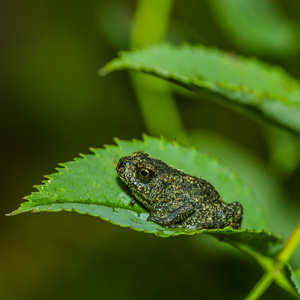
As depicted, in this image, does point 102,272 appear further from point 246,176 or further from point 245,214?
point 245,214

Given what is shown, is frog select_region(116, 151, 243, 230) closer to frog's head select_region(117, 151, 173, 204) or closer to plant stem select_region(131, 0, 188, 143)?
frog's head select_region(117, 151, 173, 204)

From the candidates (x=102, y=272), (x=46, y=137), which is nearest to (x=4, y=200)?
(x=46, y=137)

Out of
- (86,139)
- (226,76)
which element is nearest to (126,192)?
(226,76)

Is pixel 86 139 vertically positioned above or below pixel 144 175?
above

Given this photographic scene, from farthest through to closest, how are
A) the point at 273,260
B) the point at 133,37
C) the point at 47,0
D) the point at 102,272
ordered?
the point at 47,0 < the point at 102,272 < the point at 133,37 < the point at 273,260

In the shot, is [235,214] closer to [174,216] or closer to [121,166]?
[174,216]

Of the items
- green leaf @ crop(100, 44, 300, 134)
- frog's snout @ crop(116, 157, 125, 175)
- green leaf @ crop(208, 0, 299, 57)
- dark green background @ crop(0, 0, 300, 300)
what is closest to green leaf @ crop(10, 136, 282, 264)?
frog's snout @ crop(116, 157, 125, 175)
